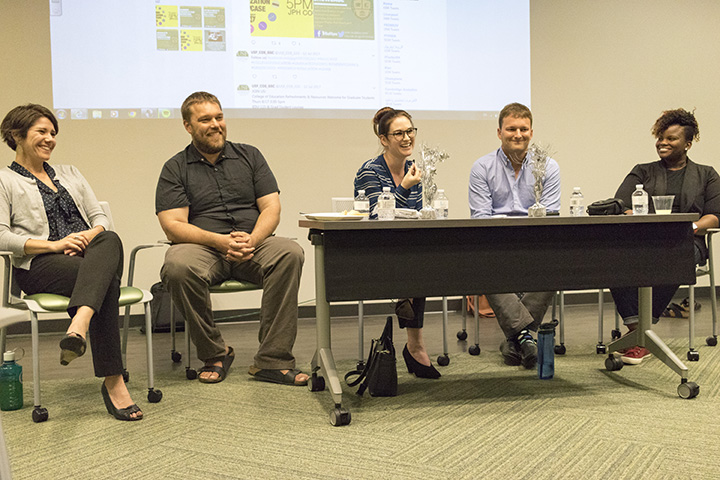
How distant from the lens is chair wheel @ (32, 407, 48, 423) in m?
2.24

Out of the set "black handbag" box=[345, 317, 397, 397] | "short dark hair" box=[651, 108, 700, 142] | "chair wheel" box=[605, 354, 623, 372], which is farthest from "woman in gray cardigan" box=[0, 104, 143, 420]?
"short dark hair" box=[651, 108, 700, 142]

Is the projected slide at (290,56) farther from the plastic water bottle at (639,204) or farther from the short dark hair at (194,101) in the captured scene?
the plastic water bottle at (639,204)

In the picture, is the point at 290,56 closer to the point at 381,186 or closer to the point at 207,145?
the point at 207,145

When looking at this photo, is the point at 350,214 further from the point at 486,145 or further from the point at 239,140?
the point at 486,145

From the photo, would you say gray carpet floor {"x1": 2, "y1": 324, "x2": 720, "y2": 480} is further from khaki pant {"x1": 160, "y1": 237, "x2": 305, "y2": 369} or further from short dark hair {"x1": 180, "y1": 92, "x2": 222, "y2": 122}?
short dark hair {"x1": 180, "y1": 92, "x2": 222, "y2": 122}

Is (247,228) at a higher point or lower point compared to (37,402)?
higher

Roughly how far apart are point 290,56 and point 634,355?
2.81 m

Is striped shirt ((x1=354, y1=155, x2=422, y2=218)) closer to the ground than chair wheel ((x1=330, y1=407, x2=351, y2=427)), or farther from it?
farther from it

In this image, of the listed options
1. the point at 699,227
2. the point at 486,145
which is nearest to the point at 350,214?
the point at 699,227

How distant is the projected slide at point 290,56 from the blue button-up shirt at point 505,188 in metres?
1.45

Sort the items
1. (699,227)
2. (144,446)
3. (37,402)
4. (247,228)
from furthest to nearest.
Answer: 1. (699,227)
2. (247,228)
3. (37,402)
4. (144,446)

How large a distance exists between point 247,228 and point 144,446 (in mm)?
1248

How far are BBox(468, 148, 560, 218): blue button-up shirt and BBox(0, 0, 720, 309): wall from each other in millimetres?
1455

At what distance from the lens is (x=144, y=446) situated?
1970 mm
